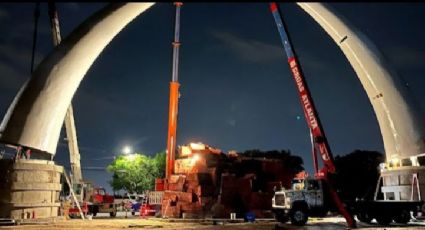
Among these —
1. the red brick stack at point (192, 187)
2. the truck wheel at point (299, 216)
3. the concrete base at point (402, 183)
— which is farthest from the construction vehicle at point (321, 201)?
the red brick stack at point (192, 187)

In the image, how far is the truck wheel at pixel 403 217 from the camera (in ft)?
73.2

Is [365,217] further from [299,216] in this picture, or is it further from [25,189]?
[25,189]

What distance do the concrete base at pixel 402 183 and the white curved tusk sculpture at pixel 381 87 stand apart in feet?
3.67

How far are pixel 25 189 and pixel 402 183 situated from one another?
1919 cm

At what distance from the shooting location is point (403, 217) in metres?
22.4

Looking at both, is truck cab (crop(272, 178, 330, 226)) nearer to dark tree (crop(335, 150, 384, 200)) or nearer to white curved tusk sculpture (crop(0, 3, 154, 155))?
white curved tusk sculpture (crop(0, 3, 154, 155))

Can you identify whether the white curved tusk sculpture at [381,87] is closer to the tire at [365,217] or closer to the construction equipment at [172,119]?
the tire at [365,217]

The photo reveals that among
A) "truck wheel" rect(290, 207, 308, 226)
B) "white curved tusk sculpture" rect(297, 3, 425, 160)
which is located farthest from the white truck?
"white curved tusk sculpture" rect(297, 3, 425, 160)

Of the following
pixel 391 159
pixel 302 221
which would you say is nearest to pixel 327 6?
pixel 391 159

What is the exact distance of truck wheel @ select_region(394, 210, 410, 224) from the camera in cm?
2230

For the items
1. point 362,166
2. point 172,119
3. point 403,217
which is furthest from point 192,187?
point 362,166

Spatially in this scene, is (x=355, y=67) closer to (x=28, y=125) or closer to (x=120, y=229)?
(x=120, y=229)

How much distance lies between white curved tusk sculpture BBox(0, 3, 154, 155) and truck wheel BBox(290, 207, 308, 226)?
13.0 metres

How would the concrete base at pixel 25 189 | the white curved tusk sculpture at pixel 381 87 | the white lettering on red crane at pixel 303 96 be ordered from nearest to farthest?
the concrete base at pixel 25 189, the white lettering on red crane at pixel 303 96, the white curved tusk sculpture at pixel 381 87
